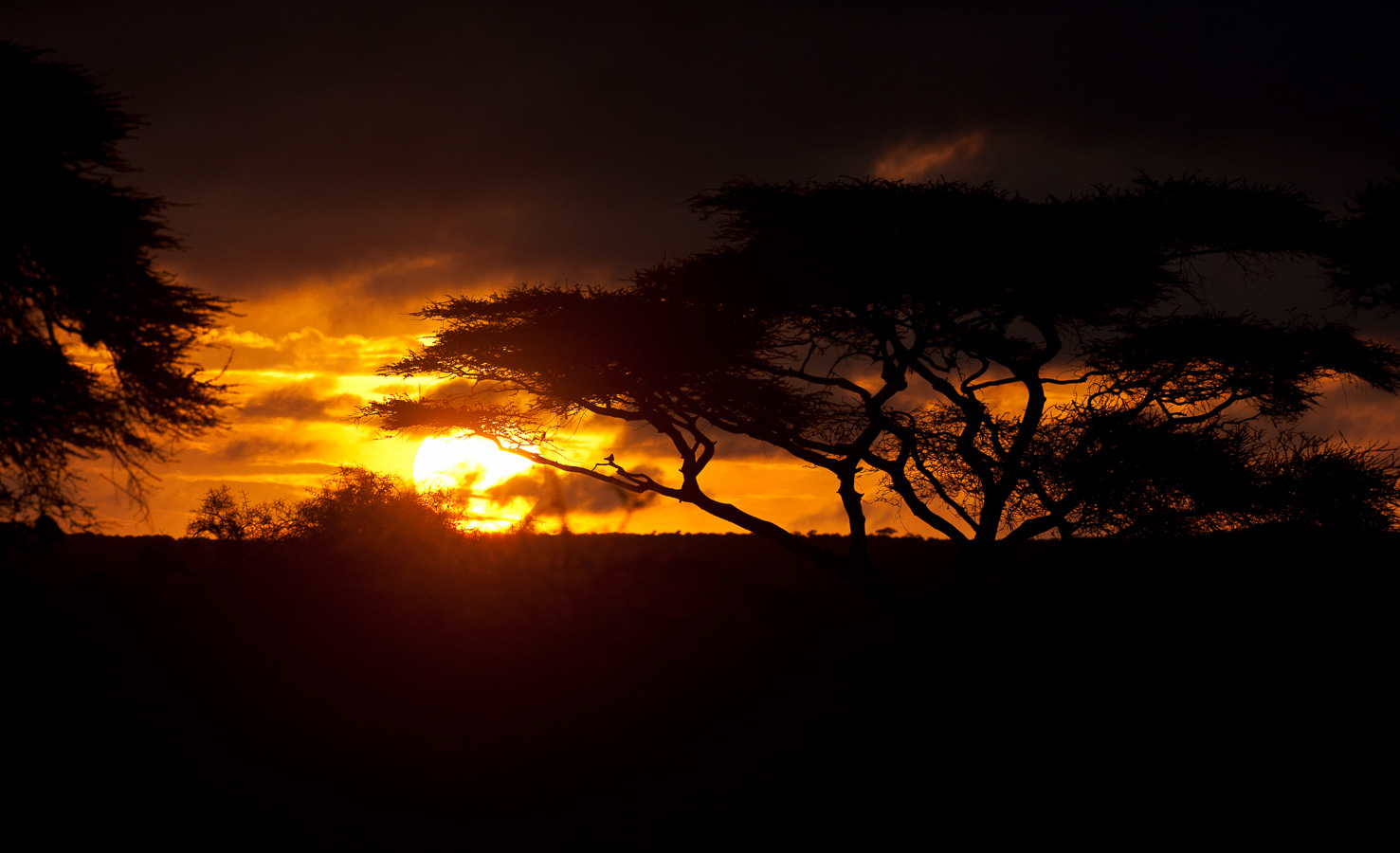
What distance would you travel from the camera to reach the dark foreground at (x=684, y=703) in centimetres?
1180

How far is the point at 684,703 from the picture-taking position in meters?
15.3

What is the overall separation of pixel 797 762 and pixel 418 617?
7.67 metres

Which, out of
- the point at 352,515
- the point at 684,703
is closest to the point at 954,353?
the point at 684,703

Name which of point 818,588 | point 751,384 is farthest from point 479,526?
point 751,384

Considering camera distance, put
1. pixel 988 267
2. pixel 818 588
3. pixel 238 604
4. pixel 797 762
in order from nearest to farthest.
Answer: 1. pixel 797 762
2. pixel 988 267
3. pixel 238 604
4. pixel 818 588

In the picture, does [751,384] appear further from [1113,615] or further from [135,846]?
[135,846]

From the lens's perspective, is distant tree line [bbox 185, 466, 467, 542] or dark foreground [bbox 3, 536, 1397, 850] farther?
distant tree line [bbox 185, 466, 467, 542]

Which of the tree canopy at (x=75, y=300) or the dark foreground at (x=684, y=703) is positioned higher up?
the tree canopy at (x=75, y=300)

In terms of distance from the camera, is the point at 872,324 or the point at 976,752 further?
the point at 872,324

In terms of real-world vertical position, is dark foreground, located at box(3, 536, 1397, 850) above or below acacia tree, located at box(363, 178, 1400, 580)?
below

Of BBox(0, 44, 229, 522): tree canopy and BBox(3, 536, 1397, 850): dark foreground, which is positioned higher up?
BBox(0, 44, 229, 522): tree canopy

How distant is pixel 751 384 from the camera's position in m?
17.7

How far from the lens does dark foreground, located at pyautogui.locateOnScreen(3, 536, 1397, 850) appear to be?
38.7 feet

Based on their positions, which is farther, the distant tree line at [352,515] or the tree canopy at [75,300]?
the distant tree line at [352,515]
